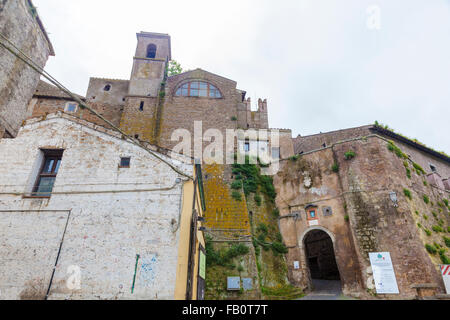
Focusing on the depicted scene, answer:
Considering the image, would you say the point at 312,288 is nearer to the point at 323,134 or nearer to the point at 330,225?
the point at 330,225

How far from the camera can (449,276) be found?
39.0 ft

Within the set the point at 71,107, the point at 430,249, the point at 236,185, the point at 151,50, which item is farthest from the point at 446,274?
the point at 71,107

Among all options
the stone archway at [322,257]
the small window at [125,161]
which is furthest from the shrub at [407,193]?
the small window at [125,161]

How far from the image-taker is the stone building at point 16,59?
17.5ft

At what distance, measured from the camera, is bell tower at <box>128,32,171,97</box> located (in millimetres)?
22031

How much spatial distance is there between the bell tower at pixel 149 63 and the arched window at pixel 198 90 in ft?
6.92

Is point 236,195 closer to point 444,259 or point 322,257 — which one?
point 322,257

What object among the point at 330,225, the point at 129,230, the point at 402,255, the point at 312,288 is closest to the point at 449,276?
the point at 402,255

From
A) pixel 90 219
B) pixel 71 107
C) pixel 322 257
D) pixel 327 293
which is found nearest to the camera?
pixel 90 219

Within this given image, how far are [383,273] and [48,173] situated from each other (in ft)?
48.7

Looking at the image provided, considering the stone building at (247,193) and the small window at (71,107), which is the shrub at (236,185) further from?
the small window at (71,107)

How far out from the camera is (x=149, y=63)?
23.1 metres
